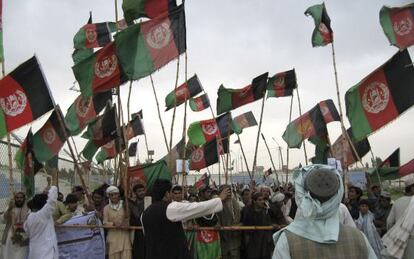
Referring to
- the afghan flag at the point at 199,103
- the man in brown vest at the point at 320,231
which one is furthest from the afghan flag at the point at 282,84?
the man in brown vest at the point at 320,231

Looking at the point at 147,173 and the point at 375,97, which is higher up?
the point at 375,97

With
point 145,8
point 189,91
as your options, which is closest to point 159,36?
point 145,8

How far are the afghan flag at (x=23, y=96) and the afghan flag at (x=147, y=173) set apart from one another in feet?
5.91

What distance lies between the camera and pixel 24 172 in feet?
28.0

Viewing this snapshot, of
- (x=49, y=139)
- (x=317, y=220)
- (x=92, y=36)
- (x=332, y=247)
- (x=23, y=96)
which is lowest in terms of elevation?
(x=332, y=247)

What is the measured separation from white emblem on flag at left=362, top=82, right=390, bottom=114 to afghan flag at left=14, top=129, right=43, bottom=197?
236 inches

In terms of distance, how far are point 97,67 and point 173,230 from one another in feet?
14.5

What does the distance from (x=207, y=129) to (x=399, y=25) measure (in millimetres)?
6402

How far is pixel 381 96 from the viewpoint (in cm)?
851

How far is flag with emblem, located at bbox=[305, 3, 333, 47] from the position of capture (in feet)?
35.2

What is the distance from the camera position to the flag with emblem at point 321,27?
10.7m

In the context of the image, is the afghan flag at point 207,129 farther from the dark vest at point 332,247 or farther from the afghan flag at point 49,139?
the dark vest at point 332,247

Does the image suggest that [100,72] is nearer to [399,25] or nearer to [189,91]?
[189,91]

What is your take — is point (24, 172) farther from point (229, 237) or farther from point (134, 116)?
point (134, 116)
